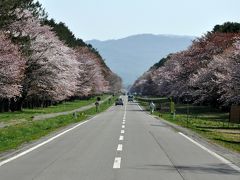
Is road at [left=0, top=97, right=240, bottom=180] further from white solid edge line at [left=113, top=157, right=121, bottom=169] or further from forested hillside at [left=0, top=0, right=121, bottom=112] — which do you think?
forested hillside at [left=0, top=0, right=121, bottom=112]

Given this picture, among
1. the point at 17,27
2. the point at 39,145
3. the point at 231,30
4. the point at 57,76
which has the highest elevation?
the point at 231,30

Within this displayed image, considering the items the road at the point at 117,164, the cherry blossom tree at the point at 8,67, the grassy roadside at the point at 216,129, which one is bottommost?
the road at the point at 117,164

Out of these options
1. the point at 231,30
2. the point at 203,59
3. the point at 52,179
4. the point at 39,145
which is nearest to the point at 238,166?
the point at 52,179

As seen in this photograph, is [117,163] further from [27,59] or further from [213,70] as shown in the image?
[213,70]

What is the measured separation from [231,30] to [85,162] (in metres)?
72.3

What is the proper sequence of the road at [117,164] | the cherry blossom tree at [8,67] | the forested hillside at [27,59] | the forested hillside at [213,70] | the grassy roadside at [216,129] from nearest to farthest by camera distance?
the road at [117,164] < the grassy roadside at [216,129] < the cherry blossom tree at [8,67] < the forested hillside at [27,59] < the forested hillside at [213,70]

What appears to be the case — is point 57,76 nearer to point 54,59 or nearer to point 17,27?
point 54,59

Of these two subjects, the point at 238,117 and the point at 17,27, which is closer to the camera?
the point at 238,117

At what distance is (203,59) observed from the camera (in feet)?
235

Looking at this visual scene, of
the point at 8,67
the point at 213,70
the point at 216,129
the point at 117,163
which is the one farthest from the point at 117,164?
the point at 213,70

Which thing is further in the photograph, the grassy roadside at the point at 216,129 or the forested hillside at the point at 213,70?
the forested hillside at the point at 213,70

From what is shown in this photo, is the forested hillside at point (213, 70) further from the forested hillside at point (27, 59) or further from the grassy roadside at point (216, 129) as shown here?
the forested hillside at point (27, 59)

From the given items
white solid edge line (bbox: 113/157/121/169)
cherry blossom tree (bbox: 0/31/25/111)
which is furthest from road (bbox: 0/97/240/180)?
cherry blossom tree (bbox: 0/31/25/111)

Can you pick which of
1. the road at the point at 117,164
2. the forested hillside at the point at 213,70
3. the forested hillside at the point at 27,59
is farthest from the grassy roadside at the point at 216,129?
the forested hillside at the point at 27,59
